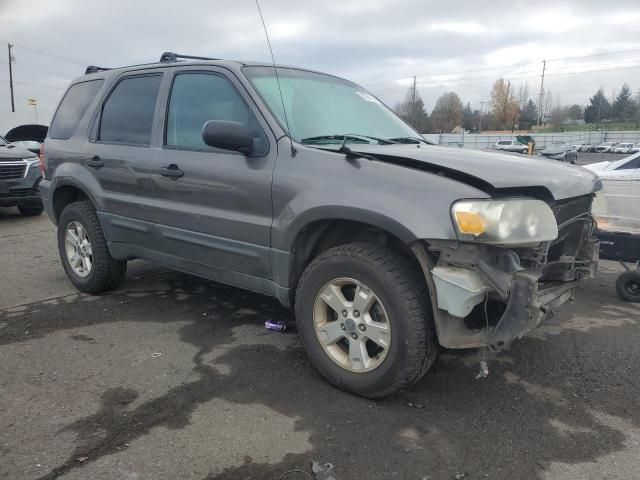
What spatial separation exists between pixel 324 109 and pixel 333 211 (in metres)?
1.11

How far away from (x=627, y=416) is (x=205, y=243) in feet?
9.26

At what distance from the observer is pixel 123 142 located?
4.38 meters

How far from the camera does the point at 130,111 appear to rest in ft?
14.4

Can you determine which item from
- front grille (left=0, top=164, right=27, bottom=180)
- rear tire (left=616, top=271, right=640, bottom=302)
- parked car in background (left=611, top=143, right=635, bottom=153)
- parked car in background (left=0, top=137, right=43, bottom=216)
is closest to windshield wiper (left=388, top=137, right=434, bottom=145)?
rear tire (left=616, top=271, right=640, bottom=302)

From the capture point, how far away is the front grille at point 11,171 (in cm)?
916

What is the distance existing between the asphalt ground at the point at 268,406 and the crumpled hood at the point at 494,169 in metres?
1.23

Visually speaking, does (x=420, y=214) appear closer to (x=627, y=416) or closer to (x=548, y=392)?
(x=548, y=392)

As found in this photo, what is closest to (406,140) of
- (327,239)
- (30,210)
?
(327,239)

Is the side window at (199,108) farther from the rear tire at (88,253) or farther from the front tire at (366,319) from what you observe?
the rear tire at (88,253)

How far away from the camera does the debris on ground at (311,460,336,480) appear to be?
93.0 inches

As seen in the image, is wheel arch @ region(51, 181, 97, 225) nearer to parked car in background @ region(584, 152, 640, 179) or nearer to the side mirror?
the side mirror

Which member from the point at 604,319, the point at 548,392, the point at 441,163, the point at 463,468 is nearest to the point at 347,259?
the point at 441,163

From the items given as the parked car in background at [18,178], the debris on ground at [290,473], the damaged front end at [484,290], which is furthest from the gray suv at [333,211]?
the parked car in background at [18,178]

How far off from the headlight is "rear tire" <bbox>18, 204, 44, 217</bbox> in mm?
9409
